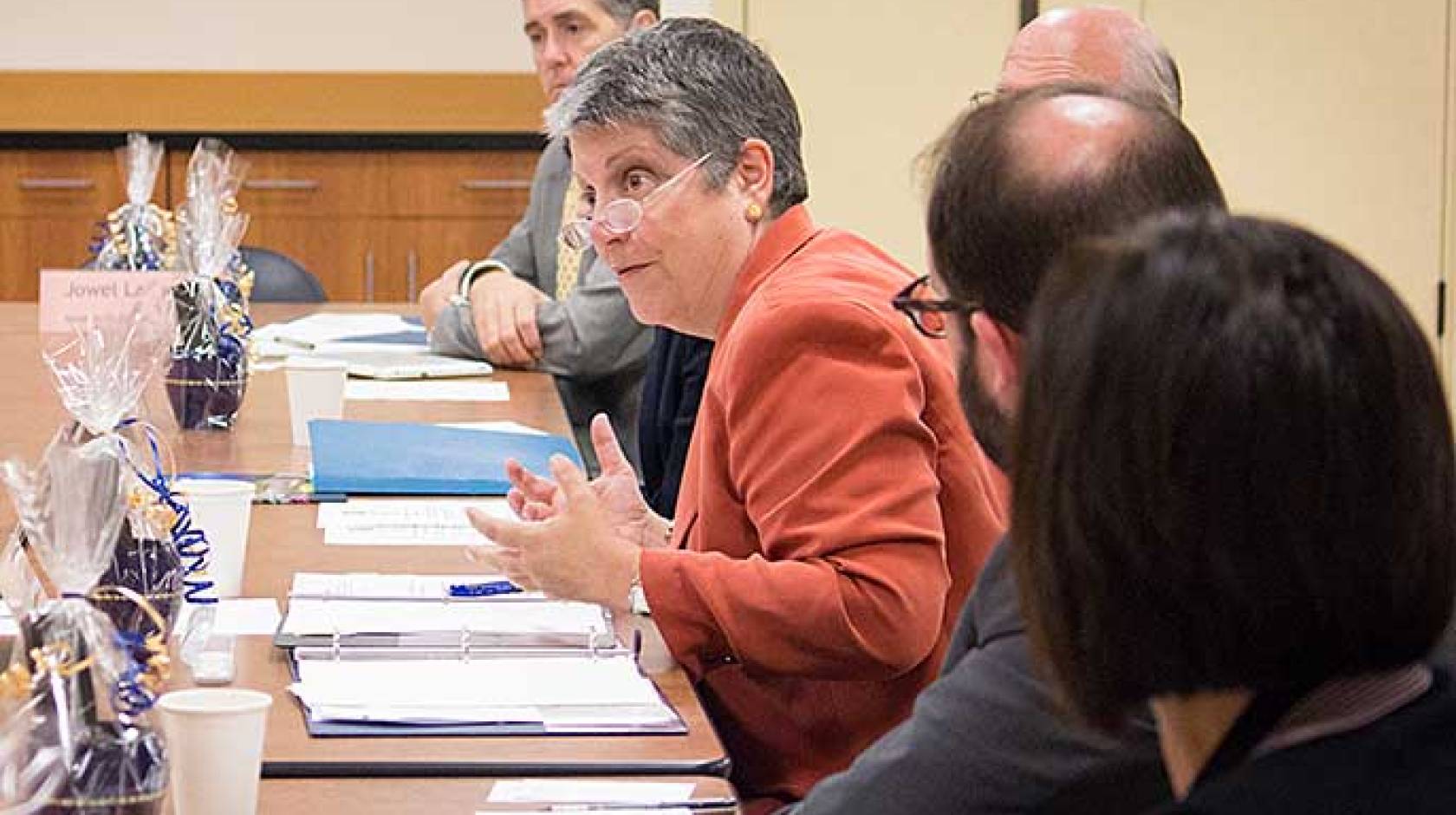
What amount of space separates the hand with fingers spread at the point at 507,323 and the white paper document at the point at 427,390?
15 cm

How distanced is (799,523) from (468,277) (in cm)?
226

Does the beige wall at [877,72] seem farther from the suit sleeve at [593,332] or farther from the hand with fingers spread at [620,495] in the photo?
the hand with fingers spread at [620,495]

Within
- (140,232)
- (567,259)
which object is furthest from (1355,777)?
(567,259)

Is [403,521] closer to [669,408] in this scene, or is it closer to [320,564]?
[320,564]

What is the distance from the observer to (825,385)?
1.87 metres

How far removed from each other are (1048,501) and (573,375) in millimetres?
2892

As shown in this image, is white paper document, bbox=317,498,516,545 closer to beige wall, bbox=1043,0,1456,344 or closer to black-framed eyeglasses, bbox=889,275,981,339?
black-framed eyeglasses, bbox=889,275,981,339

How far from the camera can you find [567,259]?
166 inches

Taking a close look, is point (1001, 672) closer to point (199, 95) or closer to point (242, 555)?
point (242, 555)

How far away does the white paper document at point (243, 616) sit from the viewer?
1914 mm

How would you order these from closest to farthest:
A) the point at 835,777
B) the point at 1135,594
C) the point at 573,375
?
the point at 1135,594 → the point at 835,777 → the point at 573,375

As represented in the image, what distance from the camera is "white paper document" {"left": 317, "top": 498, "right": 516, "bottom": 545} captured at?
234 cm

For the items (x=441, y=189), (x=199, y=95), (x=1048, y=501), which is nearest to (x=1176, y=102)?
(x=1048, y=501)

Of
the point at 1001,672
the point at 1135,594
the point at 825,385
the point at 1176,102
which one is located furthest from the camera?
the point at 1176,102
